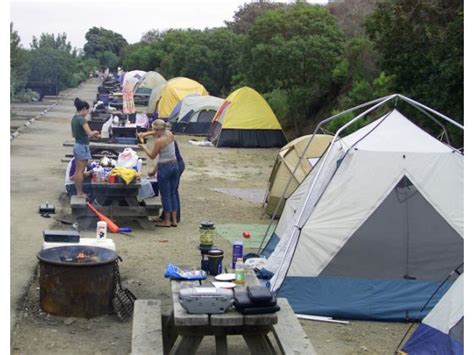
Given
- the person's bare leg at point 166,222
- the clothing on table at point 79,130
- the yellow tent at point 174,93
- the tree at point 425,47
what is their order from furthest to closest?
the yellow tent at point 174,93 < the tree at point 425,47 < the person's bare leg at point 166,222 < the clothing on table at point 79,130

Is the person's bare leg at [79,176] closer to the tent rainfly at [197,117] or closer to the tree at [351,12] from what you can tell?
the tent rainfly at [197,117]

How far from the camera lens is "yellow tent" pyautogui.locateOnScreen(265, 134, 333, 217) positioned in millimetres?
11656

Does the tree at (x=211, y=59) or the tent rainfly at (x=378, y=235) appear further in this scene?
the tree at (x=211, y=59)

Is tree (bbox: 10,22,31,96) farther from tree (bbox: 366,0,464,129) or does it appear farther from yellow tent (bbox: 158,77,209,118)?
tree (bbox: 366,0,464,129)

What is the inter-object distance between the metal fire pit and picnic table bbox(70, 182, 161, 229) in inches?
131

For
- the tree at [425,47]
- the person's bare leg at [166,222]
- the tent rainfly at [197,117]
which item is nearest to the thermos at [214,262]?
the person's bare leg at [166,222]

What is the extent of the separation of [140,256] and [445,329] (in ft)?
14.4

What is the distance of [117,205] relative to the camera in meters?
10.6

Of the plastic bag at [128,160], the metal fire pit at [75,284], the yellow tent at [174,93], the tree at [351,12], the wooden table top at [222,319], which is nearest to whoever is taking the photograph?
the wooden table top at [222,319]

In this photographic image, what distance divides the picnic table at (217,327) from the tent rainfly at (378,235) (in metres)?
1.28

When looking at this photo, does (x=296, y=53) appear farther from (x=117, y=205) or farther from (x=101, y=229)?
(x=101, y=229)

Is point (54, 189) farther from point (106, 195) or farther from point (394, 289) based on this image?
point (394, 289)

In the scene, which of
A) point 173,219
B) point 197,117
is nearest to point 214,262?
point 173,219

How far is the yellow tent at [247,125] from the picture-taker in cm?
2128
